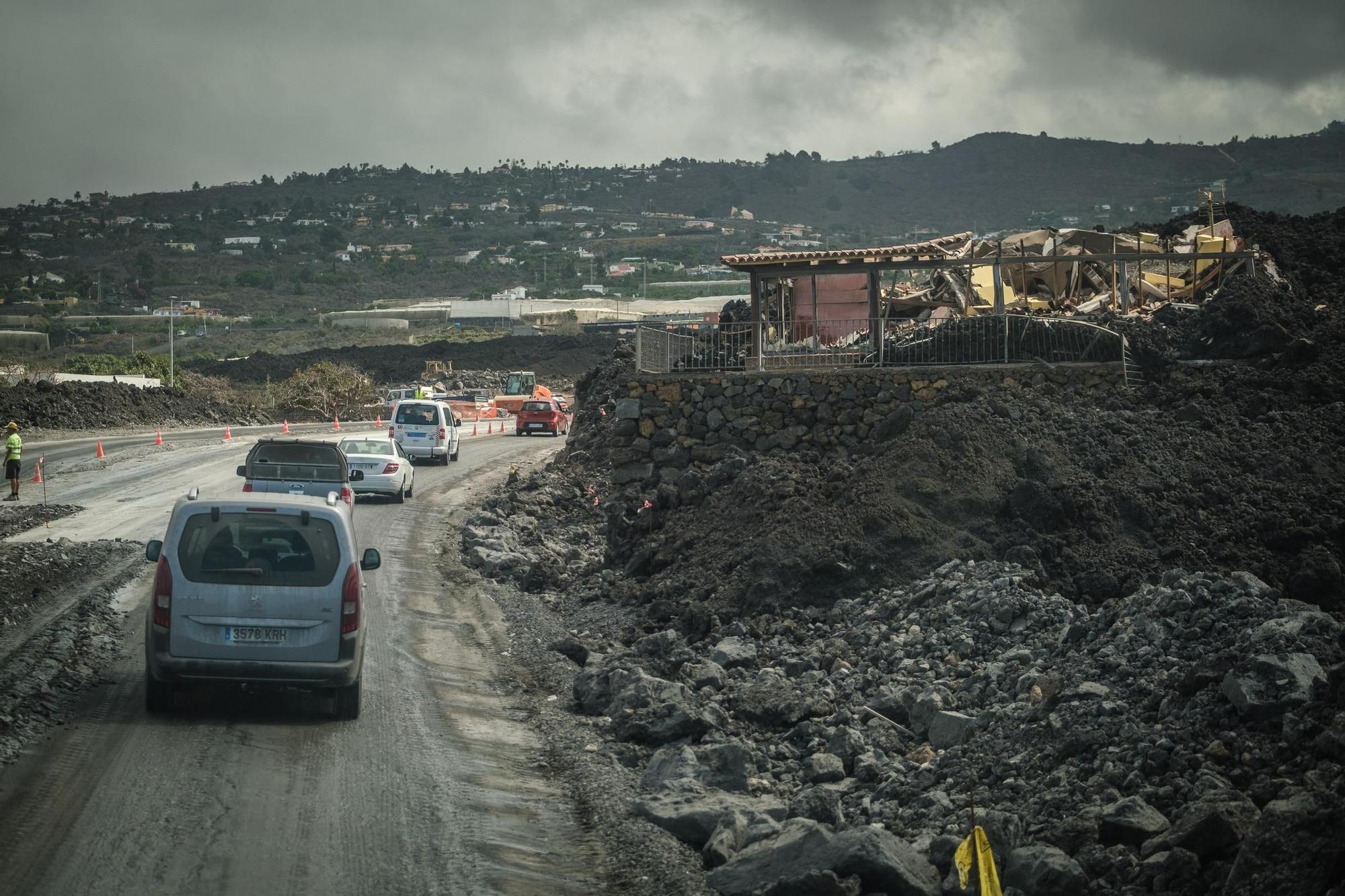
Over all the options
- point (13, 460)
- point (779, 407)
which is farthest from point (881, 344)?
point (13, 460)

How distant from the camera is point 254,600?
1076 centimetres

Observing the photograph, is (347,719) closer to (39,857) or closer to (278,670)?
(278,670)

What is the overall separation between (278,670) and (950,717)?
557cm

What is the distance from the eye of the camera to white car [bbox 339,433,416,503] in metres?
28.5

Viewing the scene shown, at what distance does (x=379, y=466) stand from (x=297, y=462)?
696 centimetres

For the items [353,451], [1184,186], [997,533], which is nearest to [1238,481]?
[997,533]

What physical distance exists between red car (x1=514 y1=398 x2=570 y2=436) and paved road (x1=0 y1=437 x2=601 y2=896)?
3506 centimetres

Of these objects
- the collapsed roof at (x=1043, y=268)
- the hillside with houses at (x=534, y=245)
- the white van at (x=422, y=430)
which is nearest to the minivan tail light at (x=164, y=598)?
Answer: the collapsed roof at (x=1043, y=268)

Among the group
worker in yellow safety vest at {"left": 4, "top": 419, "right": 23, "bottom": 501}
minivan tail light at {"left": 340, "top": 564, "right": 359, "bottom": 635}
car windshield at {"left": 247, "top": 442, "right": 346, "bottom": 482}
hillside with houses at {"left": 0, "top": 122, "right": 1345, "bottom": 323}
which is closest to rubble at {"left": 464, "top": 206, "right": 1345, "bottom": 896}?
minivan tail light at {"left": 340, "top": 564, "right": 359, "bottom": 635}

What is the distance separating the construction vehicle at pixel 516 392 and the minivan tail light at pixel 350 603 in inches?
1854

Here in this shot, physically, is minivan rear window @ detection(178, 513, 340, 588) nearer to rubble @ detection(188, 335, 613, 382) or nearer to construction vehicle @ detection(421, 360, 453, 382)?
rubble @ detection(188, 335, 613, 382)

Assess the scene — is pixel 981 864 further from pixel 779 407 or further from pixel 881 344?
pixel 881 344

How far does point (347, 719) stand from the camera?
11.2 metres

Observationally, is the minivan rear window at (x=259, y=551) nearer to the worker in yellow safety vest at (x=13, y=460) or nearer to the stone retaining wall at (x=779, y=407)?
the stone retaining wall at (x=779, y=407)
